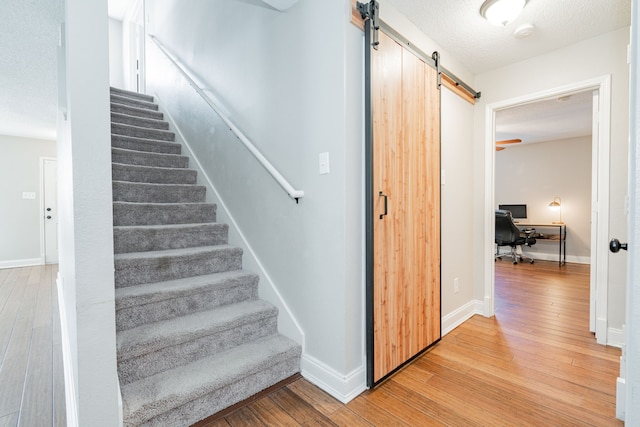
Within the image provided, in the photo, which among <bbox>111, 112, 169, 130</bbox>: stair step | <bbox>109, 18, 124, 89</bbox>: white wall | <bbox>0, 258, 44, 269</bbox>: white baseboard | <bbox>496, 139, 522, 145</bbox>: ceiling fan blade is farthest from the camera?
<bbox>496, 139, 522, 145</bbox>: ceiling fan blade

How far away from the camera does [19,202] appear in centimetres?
528

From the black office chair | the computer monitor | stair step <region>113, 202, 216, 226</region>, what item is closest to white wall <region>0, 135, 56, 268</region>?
stair step <region>113, 202, 216, 226</region>

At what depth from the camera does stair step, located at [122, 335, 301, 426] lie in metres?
1.35

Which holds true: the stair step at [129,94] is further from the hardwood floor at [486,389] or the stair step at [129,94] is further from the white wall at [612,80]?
the white wall at [612,80]

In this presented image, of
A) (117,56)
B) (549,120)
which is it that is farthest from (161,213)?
(549,120)

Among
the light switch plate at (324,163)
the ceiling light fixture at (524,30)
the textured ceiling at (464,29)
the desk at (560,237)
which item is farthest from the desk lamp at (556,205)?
the light switch plate at (324,163)

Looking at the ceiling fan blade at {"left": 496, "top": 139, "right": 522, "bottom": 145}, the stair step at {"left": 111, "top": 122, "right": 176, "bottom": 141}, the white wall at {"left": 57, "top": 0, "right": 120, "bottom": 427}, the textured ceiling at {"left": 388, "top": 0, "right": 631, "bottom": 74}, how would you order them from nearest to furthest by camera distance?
1. the white wall at {"left": 57, "top": 0, "right": 120, "bottom": 427}
2. the textured ceiling at {"left": 388, "top": 0, "right": 631, "bottom": 74}
3. the stair step at {"left": 111, "top": 122, "right": 176, "bottom": 141}
4. the ceiling fan blade at {"left": 496, "top": 139, "right": 522, "bottom": 145}

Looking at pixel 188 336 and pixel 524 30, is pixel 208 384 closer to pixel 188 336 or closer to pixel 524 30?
pixel 188 336

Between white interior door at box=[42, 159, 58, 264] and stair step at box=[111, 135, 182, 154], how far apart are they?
12.3 ft

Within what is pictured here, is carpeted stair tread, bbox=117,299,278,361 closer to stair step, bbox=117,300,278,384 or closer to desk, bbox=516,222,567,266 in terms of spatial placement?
stair step, bbox=117,300,278,384

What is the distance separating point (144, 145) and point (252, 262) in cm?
193

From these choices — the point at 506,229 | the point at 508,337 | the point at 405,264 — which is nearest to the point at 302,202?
the point at 405,264

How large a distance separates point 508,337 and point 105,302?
2764mm

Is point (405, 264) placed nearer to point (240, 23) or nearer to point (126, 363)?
point (126, 363)
